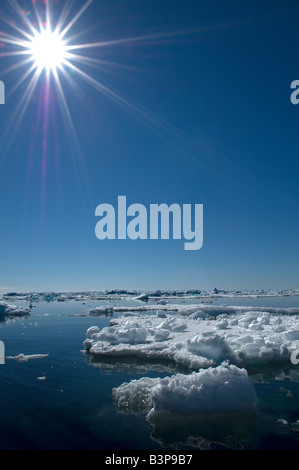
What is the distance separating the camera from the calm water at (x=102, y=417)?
7453mm

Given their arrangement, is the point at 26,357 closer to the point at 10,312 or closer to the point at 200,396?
the point at 200,396

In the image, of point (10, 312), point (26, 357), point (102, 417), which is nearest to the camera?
point (102, 417)

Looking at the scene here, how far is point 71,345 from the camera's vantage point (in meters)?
19.1

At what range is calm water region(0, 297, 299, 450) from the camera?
7.45 metres

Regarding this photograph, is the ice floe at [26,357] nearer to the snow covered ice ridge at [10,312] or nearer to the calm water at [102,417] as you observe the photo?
the calm water at [102,417]

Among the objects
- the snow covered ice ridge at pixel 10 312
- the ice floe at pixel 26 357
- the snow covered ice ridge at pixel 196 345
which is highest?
the snow covered ice ridge at pixel 196 345

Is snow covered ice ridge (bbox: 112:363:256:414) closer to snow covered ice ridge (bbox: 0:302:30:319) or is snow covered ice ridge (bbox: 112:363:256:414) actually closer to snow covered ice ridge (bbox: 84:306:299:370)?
snow covered ice ridge (bbox: 84:306:299:370)

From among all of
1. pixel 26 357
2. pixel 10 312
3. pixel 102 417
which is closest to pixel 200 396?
pixel 102 417

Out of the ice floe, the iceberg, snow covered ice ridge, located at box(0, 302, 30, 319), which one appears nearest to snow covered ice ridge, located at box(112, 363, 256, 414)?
the iceberg

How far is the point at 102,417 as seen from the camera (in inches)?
345

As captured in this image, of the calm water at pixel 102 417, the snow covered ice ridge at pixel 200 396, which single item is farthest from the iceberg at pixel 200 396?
the calm water at pixel 102 417
